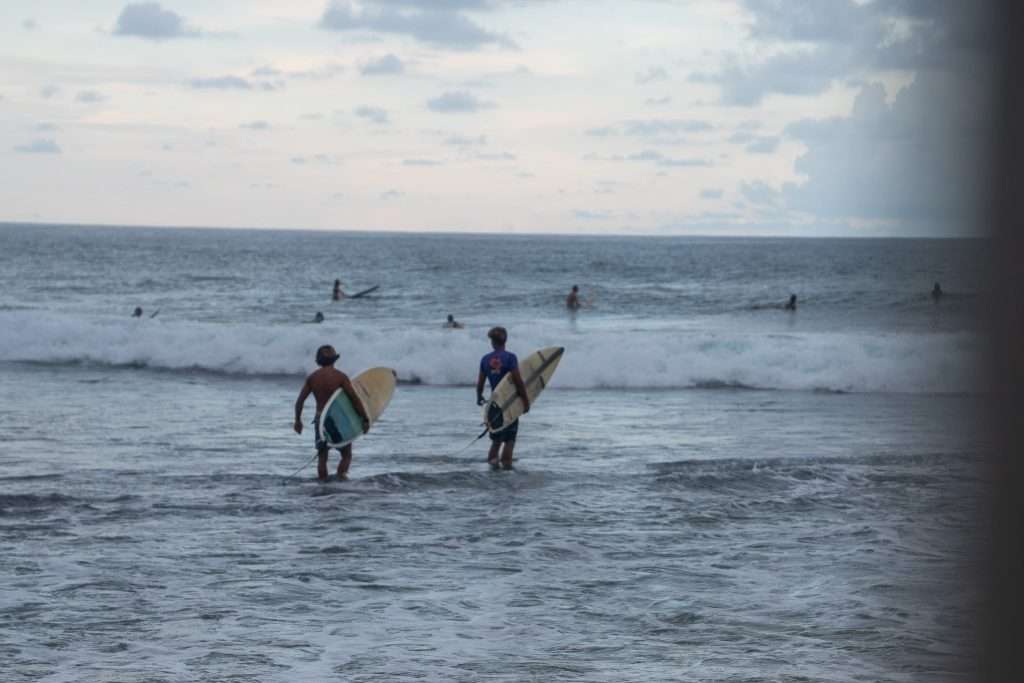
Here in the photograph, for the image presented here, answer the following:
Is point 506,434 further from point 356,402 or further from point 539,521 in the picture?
point 539,521

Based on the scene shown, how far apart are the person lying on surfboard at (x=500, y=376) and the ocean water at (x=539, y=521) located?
29 cm

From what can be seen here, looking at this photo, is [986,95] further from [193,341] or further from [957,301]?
[193,341]

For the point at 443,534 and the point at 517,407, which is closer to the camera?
the point at 443,534

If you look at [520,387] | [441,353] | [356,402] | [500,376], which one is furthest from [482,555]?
[441,353]

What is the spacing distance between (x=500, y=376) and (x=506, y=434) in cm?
66

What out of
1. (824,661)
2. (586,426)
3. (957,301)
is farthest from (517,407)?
(957,301)

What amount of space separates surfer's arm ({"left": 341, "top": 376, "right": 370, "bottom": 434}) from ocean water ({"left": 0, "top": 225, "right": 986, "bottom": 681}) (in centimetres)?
62

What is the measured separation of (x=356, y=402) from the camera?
38.8ft

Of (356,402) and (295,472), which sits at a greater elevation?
(356,402)

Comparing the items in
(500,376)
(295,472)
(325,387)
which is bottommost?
(295,472)

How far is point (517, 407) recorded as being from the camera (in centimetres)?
1251

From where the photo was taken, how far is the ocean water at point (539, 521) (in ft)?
7.52

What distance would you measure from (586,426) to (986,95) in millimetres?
15945

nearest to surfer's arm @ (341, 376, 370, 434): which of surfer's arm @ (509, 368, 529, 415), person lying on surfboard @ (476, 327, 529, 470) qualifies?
person lying on surfboard @ (476, 327, 529, 470)
